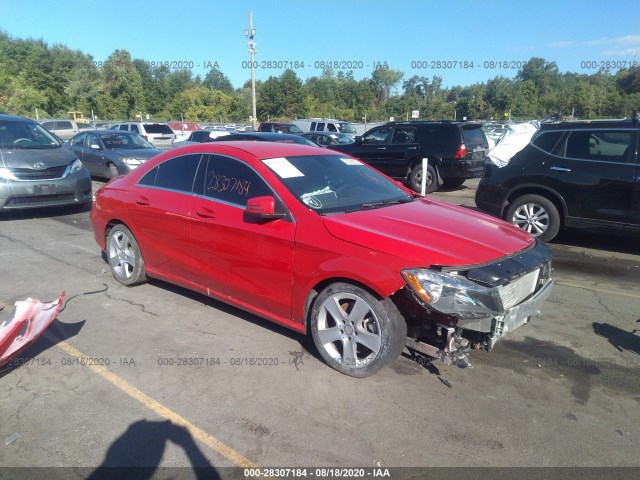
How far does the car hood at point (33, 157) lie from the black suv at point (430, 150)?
24.7 feet

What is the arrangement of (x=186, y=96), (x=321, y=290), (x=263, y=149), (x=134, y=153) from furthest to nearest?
(x=186, y=96)
(x=134, y=153)
(x=263, y=149)
(x=321, y=290)

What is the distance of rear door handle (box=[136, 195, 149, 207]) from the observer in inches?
196

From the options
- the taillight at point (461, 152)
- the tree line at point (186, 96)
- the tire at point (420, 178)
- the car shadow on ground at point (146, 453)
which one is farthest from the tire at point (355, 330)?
the tree line at point (186, 96)

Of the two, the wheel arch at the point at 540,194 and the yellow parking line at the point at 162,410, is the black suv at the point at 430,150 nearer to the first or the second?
the wheel arch at the point at 540,194

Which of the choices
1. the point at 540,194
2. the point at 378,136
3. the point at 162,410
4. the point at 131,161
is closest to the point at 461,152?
the point at 378,136

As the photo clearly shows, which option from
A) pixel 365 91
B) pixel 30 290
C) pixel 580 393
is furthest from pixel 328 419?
pixel 365 91

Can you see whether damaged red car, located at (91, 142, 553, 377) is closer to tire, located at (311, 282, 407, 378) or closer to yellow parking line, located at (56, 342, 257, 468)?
tire, located at (311, 282, 407, 378)

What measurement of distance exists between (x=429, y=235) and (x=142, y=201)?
3.07 metres

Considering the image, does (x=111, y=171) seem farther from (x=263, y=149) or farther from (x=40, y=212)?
(x=263, y=149)

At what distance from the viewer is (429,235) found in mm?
3461

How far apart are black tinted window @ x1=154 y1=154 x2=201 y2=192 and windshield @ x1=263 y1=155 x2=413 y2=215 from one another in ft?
3.02

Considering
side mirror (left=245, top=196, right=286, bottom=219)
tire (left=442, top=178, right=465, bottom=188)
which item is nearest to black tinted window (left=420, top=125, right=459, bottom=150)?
tire (left=442, top=178, right=465, bottom=188)

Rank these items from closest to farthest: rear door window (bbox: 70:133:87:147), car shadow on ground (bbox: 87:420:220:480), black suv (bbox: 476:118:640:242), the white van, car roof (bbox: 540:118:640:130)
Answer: car shadow on ground (bbox: 87:420:220:480) < black suv (bbox: 476:118:640:242) < car roof (bbox: 540:118:640:130) < rear door window (bbox: 70:133:87:147) < the white van

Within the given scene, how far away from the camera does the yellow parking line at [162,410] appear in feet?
8.96
